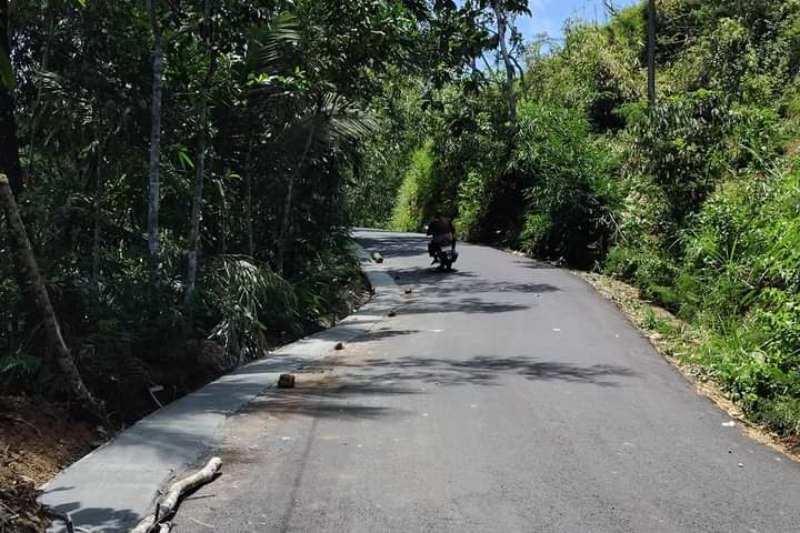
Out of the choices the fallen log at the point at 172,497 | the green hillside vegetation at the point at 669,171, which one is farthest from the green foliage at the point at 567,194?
the fallen log at the point at 172,497

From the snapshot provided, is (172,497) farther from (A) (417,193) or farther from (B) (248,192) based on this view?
(A) (417,193)

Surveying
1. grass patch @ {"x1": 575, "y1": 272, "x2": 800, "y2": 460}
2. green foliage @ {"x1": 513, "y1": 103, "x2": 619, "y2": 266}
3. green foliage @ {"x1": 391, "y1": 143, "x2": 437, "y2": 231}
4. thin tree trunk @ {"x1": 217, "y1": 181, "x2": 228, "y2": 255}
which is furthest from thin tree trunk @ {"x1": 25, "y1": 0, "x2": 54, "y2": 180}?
green foliage @ {"x1": 391, "y1": 143, "x2": 437, "y2": 231}

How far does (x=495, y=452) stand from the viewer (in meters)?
6.57

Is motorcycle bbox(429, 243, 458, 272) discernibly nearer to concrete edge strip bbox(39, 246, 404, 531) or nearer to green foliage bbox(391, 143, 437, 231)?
concrete edge strip bbox(39, 246, 404, 531)

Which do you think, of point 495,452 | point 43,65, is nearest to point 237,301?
point 43,65

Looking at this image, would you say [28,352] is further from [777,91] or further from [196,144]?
[777,91]

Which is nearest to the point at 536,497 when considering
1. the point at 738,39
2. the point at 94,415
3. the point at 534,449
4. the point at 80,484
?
the point at 534,449

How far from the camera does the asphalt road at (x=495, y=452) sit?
520 cm

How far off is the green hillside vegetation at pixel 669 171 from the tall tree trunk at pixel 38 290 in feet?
21.0

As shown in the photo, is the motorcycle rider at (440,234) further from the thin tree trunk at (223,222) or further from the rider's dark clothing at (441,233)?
the thin tree trunk at (223,222)

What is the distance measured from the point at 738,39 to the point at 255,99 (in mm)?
20446

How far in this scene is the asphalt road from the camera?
5203mm

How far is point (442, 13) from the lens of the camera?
33.0 ft

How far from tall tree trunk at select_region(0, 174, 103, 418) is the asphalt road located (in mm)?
1441
